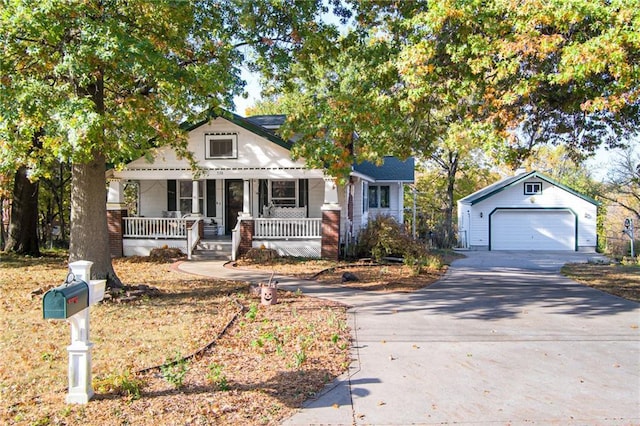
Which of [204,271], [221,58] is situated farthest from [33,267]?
[221,58]

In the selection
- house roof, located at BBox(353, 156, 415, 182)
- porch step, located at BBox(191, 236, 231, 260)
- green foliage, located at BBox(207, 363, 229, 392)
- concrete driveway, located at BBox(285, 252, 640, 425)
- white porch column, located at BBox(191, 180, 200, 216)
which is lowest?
concrete driveway, located at BBox(285, 252, 640, 425)

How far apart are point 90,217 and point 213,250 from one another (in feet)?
26.5

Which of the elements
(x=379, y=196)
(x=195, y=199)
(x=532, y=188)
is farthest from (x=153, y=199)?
(x=532, y=188)

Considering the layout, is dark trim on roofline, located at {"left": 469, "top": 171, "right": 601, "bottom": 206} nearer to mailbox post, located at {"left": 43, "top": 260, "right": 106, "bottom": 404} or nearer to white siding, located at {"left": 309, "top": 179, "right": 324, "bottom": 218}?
white siding, located at {"left": 309, "top": 179, "right": 324, "bottom": 218}

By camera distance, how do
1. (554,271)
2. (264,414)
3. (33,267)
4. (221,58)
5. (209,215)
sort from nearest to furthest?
1. (264,414)
2. (221,58)
3. (33,267)
4. (554,271)
5. (209,215)

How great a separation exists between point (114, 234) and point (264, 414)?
1571 centimetres

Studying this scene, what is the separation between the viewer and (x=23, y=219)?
1814cm

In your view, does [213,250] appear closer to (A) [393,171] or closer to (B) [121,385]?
(A) [393,171]

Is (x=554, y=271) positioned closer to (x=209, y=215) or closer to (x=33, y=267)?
(x=209, y=215)

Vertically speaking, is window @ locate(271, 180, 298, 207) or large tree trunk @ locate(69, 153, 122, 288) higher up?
window @ locate(271, 180, 298, 207)

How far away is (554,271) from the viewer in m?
16.4

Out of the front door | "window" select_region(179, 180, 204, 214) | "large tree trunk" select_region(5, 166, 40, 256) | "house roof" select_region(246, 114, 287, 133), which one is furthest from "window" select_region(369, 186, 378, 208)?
"large tree trunk" select_region(5, 166, 40, 256)

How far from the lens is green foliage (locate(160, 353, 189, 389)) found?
17.4 feet

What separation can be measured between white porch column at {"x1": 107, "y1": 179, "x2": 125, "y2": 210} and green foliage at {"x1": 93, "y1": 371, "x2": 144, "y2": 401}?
14.6 metres
